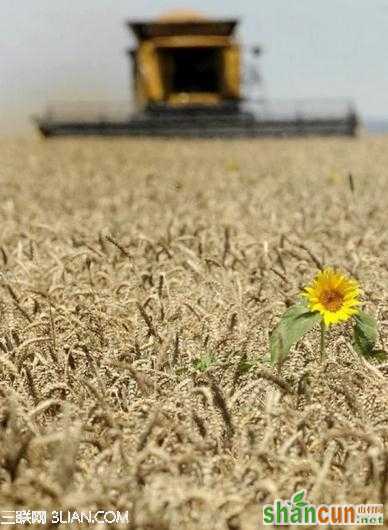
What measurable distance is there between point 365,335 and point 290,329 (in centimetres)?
22

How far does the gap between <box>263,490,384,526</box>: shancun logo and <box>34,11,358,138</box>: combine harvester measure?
19.1m

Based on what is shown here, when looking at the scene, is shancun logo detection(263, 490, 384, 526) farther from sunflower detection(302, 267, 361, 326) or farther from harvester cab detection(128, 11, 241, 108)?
harvester cab detection(128, 11, 241, 108)

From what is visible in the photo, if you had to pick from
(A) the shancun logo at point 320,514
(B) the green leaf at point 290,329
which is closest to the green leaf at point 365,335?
(B) the green leaf at point 290,329

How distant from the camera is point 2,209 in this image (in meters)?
6.41

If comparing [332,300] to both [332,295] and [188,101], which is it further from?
[188,101]

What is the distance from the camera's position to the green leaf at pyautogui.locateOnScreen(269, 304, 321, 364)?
2.36m

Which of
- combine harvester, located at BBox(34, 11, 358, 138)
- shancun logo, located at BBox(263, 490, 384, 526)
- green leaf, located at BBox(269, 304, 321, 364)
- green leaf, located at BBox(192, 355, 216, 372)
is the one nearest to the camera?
shancun logo, located at BBox(263, 490, 384, 526)

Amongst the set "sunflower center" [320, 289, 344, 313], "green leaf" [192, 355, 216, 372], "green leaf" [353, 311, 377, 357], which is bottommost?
"green leaf" [192, 355, 216, 372]

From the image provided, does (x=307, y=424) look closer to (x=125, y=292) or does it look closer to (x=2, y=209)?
(x=125, y=292)

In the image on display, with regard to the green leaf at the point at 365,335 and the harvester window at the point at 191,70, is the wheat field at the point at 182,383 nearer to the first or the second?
the green leaf at the point at 365,335

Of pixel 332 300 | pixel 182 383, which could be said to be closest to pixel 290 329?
pixel 332 300

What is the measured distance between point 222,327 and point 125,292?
0.60m

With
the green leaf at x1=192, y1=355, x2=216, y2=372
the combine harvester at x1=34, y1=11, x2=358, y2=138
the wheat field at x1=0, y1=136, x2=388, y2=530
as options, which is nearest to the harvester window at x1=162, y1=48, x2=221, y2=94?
the combine harvester at x1=34, y1=11, x2=358, y2=138

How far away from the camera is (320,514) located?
1609 millimetres
